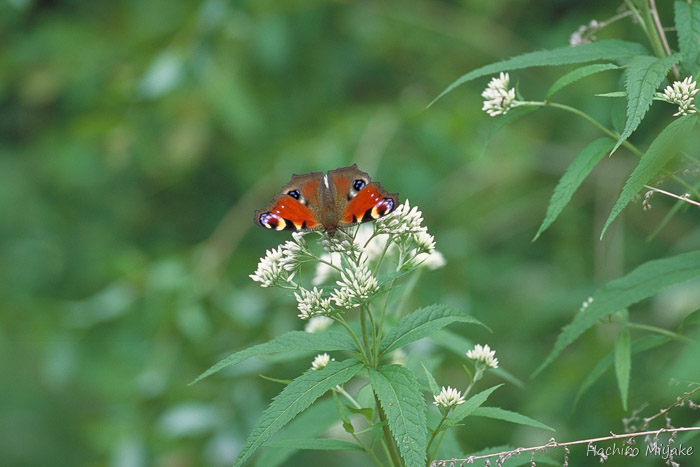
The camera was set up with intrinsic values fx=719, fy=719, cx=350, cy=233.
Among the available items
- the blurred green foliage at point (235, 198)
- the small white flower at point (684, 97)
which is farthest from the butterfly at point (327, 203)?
the blurred green foliage at point (235, 198)

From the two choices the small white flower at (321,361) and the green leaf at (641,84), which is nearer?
the green leaf at (641,84)

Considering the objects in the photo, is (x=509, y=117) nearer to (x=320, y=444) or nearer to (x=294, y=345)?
(x=294, y=345)

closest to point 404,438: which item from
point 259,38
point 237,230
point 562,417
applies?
point 562,417

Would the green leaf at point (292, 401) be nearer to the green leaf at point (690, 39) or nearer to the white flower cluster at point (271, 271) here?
the white flower cluster at point (271, 271)

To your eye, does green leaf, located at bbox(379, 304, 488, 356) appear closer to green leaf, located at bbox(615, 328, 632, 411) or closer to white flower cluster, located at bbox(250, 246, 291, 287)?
white flower cluster, located at bbox(250, 246, 291, 287)

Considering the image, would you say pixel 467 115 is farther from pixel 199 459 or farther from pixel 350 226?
pixel 350 226

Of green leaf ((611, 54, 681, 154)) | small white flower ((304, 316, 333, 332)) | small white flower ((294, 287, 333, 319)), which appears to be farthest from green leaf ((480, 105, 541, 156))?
small white flower ((304, 316, 333, 332))

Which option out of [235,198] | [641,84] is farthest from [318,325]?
[235,198]
